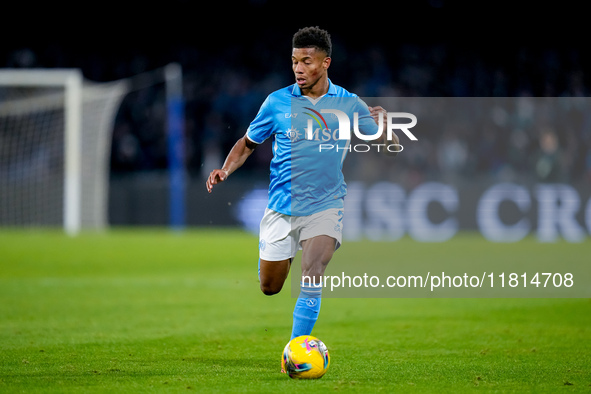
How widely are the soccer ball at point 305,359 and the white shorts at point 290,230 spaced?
708 mm

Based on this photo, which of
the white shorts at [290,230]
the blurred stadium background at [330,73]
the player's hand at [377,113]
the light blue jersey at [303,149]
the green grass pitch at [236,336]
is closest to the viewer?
the green grass pitch at [236,336]

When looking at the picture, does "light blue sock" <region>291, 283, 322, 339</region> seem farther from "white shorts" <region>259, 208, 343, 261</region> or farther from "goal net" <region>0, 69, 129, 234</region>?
"goal net" <region>0, 69, 129, 234</region>

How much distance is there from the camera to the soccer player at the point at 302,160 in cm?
548

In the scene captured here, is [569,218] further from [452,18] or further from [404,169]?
[452,18]

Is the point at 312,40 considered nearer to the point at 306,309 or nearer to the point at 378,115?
the point at 378,115

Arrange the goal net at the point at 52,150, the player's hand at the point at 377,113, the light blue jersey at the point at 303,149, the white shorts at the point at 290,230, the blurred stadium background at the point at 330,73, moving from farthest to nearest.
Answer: the goal net at the point at 52,150 → the blurred stadium background at the point at 330,73 → the player's hand at the point at 377,113 → the light blue jersey at the point at 303,149 → the white shorts at the point at 290,230

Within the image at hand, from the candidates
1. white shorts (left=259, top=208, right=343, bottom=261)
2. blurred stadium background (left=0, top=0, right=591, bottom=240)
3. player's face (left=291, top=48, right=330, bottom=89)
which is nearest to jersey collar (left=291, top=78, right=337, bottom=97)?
player's face (left=291, top=48, right=330, bottom=89)

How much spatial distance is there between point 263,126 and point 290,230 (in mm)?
735

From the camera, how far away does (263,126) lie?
572cm

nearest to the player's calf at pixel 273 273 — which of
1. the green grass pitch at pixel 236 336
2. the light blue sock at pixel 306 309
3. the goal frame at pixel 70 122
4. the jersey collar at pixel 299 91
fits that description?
the light blue sock at pixel 306 309

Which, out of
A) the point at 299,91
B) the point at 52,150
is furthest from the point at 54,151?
the point at 299,91

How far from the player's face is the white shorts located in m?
0.87

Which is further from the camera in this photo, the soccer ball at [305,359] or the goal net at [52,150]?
the goal net at [52,150]

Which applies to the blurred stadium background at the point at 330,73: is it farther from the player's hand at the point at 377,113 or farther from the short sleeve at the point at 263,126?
the short sleeve at the point at 263,126
